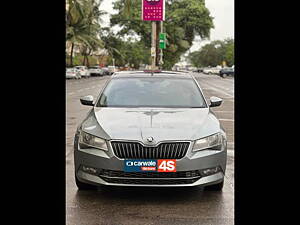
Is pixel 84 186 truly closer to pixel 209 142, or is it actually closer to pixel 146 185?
pixel 146 185

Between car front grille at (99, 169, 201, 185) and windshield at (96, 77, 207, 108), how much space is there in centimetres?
141

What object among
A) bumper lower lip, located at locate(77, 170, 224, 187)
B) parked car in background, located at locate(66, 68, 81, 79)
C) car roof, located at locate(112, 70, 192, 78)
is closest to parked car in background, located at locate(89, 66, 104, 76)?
parked car in background, located at locate(66, 68, 81, 79)

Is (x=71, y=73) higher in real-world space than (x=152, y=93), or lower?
higher

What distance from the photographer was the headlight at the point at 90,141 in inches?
208

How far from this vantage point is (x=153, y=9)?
29.5m

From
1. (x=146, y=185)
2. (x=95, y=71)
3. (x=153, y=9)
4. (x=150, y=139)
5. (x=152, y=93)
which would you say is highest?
(x=153, y=9)

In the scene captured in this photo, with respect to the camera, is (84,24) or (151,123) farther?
(84,24)

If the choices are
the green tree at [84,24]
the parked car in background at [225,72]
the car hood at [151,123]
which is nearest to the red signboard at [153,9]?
the green tree at [84,24]

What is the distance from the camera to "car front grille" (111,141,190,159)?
514 cm

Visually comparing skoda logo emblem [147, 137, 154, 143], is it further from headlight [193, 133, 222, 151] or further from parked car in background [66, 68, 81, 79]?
parked car in background [66, 68, 81, 79]

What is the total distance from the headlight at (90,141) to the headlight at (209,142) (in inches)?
39.4

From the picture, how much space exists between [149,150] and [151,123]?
522 millimetres

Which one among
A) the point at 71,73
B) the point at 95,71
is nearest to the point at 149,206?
the point at 71,73
